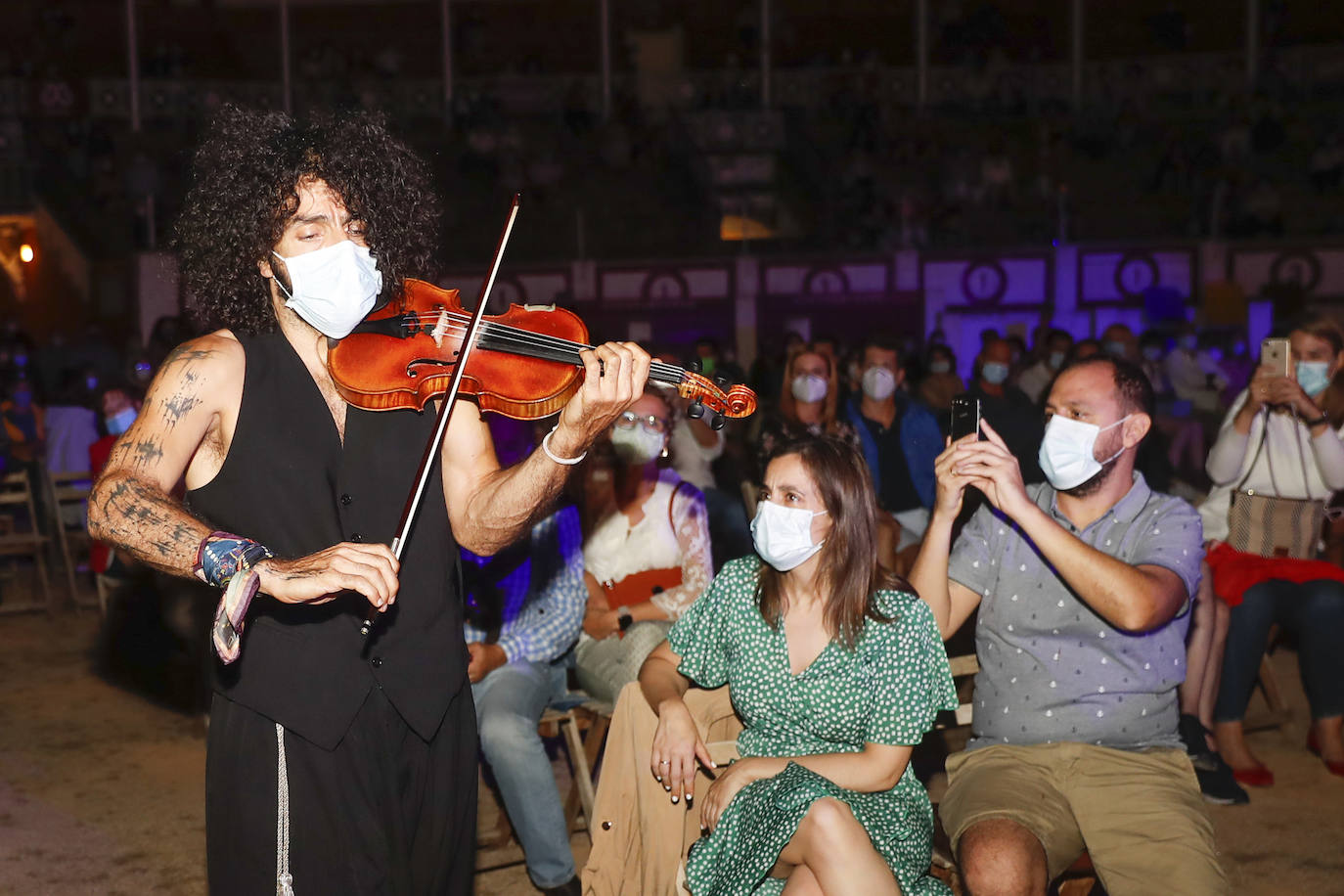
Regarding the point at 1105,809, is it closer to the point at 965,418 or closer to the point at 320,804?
the point at 965,418

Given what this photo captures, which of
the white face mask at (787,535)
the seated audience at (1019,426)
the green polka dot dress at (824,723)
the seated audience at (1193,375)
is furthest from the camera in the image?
the seated audience at (1193,375)

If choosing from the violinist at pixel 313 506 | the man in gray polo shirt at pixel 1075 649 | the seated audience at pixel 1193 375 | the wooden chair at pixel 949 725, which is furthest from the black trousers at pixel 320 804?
the seated audience at pixel 1193 375

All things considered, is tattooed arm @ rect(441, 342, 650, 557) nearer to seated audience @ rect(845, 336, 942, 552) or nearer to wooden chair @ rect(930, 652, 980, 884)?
wooden chair @ rect(930, 652, 980, 884)

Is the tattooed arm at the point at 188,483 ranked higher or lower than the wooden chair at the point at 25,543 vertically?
higher

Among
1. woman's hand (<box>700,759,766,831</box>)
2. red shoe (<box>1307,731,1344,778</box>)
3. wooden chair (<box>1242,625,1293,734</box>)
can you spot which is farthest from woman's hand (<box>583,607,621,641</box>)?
red shoe (<box>1307,731,1344,778</box>)

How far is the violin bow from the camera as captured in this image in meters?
1.80

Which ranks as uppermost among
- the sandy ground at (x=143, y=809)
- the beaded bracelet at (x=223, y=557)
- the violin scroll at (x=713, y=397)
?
the violin scroll at (x=713, y=397)

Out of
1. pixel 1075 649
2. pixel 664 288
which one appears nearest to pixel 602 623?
pixel 1075 649

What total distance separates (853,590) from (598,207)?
1702cm

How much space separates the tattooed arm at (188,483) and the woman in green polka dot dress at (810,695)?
1374 mm

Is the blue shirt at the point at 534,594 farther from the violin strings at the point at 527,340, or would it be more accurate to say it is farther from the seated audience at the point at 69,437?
the seated audience at the point at 69,437

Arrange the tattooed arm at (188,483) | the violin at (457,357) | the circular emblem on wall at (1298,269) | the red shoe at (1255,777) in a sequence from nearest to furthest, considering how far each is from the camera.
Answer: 1. the tattooed arm at (188,483)
2. the violin at (457,357)
3. the red shoe at (1255,777)
4. the circular emblem on wall at (1298,269)

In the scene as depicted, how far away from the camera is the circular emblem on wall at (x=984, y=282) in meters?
15.7

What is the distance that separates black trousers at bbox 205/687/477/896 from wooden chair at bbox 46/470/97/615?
6333 mm
